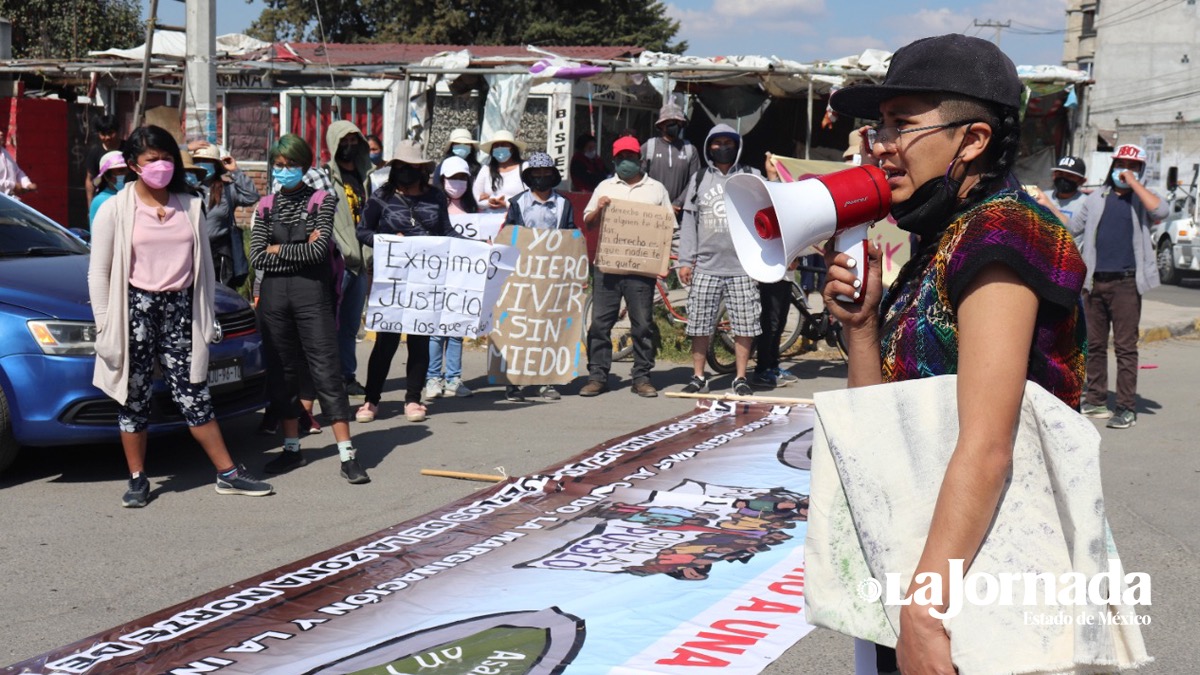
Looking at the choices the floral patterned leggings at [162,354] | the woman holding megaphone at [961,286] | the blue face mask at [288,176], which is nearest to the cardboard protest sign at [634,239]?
the blue face mask at [288,176]

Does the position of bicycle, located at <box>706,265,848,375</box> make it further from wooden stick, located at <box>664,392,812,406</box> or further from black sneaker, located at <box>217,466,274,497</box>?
black sneaker, located at <box>217,466,274,497</box>

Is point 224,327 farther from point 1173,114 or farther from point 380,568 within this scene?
point 1173,114

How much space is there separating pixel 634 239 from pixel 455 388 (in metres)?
2.01

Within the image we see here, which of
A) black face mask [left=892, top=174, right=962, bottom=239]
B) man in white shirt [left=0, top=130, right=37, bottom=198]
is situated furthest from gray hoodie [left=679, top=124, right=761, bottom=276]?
black face mask [left=892, top=174, right=962, bottom=239]

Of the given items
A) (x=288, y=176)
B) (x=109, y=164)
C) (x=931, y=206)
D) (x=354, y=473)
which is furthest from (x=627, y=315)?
(x=931, y=206)

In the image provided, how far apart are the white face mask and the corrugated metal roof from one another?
27.0 feet

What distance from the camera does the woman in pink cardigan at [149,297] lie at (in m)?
6.53

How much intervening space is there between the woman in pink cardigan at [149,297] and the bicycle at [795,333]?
5762 mm

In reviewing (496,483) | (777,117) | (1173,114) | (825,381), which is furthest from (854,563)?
(1173,114)

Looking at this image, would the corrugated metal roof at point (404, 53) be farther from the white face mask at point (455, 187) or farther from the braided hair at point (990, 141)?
the braided hair at point (990, 141)

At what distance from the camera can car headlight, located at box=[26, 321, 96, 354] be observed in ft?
22.6

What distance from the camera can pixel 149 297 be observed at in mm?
6598

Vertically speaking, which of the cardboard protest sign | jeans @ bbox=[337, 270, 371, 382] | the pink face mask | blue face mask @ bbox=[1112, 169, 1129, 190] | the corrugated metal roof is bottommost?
jeans @ bbox=[337, 270, 371, 382]

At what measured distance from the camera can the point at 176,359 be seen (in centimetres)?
671
